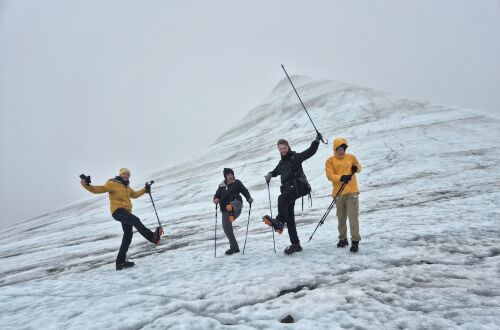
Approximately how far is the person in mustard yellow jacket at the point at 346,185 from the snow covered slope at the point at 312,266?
434mm

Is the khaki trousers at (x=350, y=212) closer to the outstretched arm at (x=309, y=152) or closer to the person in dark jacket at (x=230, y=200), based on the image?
the outstretched arm at (x=309, y=152)

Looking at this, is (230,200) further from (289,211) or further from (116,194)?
(116,194)

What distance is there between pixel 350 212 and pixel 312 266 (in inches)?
48.6

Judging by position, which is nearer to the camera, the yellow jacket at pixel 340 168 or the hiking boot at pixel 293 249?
the yellow jacket at pixel 340 168

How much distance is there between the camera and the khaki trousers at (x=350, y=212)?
629 cm

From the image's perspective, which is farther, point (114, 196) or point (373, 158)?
point (373, 158)

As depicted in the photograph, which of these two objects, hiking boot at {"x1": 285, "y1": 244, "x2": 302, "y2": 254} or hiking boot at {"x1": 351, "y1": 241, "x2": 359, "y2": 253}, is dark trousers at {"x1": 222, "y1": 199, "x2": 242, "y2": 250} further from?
hiking boot at {"x1": 351, "y1": 241, "x2": 359, "y2": 253}

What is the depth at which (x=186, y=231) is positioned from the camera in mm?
11008

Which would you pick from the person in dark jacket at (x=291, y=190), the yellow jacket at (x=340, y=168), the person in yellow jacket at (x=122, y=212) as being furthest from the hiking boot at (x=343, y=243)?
the person in yellow jacket at (x=122, y=212)

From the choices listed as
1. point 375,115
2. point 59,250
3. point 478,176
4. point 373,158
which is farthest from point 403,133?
point 59,250

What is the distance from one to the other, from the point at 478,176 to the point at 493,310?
8.27m

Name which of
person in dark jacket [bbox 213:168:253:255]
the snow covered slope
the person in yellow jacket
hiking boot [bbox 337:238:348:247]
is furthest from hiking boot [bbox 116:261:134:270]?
hiking boot [bbox 337:238:348:247]

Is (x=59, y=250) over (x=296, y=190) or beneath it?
beneath

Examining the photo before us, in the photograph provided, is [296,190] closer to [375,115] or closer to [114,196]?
[114,196]
